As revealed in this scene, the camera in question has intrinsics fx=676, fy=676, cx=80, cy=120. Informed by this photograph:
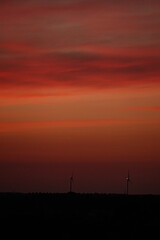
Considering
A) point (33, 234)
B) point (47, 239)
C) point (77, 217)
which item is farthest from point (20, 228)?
point (77, 217)

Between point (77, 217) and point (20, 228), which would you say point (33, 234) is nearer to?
point (20, 228)

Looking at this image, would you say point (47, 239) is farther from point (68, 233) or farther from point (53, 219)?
point (53, 219)

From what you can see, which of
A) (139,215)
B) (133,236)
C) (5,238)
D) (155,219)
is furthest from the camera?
(139,215)

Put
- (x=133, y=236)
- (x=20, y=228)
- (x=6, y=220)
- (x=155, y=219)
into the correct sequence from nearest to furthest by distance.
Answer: (x=133, y=236) < (x=20, y=228) < (x=6, y=220) < (x=155, y=219)

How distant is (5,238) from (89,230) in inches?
794

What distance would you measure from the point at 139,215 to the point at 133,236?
46.1 metres

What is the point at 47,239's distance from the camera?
97.6 metres

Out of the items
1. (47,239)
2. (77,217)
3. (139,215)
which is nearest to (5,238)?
(47,239)

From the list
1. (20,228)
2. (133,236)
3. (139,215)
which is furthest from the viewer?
(139,215)

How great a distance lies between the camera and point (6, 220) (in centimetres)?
12594

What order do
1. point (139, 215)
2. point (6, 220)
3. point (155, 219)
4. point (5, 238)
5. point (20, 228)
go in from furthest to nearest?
point (139, 215) < point (155, 219) < point (6, 220) < point (20, 228) < point (5, 238)

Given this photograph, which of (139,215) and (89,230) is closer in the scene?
(89,230)

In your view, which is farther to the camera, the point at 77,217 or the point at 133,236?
the point at 77,217

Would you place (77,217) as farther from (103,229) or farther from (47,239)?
(47,239)
